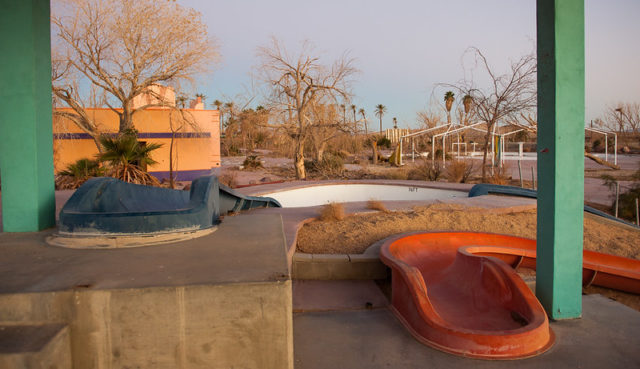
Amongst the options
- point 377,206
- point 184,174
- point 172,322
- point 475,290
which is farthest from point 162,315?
point 184,174

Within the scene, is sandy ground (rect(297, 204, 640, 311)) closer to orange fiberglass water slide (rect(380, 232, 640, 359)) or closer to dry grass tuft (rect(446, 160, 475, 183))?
orange fiberglass water slide (rect(380, 232, 640, 359))

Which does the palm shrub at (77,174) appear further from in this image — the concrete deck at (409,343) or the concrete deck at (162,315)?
the concrete deck at (162,315)

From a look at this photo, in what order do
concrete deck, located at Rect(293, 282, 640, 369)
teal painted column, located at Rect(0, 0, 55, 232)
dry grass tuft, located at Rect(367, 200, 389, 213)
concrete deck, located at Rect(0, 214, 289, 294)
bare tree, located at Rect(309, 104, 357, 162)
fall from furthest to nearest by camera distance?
bare tree, located at Rect(309, 104, 357, 162)
dry grass tuft, located at Rect(367, 200, 389, 213)
teal painted column, located at Rect(0, 0, 55, 232)
concrete deck, located at Rect(293, 282, 640, 369)
concrete deck, located at Rect(0, 214, 289, 294)

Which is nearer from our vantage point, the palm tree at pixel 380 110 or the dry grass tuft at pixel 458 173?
the dry grass tuft at pixel 458 173

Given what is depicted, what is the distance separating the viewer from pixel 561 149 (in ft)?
11.3

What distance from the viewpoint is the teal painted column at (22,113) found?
358 centimetres

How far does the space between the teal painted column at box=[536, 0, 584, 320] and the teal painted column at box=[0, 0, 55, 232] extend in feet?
14.3

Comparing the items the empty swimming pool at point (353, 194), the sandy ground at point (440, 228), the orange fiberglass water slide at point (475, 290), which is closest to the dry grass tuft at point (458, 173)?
the empty swimming pool at point (353, 194)

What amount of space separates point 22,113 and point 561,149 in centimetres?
457

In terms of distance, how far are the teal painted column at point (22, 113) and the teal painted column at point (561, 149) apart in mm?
4355

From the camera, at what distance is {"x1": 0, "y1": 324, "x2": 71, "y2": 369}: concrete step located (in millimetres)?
1711

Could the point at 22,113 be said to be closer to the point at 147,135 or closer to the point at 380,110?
the point at 147,135

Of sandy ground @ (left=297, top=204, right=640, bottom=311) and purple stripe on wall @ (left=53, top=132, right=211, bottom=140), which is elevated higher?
purple stripe on wall @ (left=53, top=132, right=211, bottom=140)

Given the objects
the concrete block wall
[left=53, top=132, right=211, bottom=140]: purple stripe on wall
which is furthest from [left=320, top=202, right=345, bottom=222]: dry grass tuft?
[left=53, top=132, right=211, bottom=140]: purple stripe on wall
